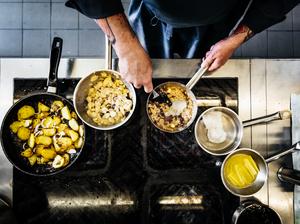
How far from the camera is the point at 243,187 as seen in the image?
1317mm

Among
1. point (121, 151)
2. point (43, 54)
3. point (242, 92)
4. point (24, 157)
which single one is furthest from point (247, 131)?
point (43, 54)

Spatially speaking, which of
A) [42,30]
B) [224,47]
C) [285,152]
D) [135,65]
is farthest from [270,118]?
[42,30]

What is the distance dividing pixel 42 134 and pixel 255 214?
819mm

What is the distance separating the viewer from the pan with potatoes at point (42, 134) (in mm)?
1292

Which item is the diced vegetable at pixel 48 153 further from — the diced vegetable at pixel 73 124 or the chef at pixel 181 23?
the chef at pixel 181 23

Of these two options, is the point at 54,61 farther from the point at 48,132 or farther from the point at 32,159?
the point at 32,159

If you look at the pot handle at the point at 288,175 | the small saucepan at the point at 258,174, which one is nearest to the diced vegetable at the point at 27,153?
the small saucepan at the point at 258,174

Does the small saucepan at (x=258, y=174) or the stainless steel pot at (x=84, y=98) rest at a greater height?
the stainless steel pot at (x=84, y=98)

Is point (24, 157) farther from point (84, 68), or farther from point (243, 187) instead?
point (243, 187)

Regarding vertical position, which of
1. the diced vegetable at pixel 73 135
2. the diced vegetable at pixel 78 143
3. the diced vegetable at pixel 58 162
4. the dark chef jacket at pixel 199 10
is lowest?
the diced vegetable at pixel 58 162

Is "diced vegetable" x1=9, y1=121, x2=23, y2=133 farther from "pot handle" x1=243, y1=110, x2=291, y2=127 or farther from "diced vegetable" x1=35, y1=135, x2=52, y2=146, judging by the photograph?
"pot handle" x1=243, y1=110, x2=291, y2=127

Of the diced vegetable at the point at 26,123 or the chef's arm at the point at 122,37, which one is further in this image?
the diced vegetable at the point at 26,123

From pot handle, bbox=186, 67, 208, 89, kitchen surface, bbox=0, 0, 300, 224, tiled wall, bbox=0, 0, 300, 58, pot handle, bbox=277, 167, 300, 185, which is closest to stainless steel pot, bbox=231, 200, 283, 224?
kitchen surface, bbox=0, 0, 300, 224

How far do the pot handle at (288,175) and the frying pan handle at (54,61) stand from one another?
2.93ft
